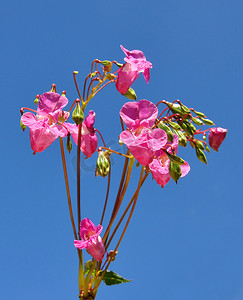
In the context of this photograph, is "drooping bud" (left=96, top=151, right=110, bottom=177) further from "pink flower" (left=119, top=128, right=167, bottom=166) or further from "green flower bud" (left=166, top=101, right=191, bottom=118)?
"green flower bud" (left=166, top=101, right=191, bottom=118)

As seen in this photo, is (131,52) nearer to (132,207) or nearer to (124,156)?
(124,156)

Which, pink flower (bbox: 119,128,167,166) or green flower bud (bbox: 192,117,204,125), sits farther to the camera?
green flower bud (bbox: 192,117,204,125)

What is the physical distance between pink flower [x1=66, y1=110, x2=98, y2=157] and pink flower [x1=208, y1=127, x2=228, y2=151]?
1.12 ft

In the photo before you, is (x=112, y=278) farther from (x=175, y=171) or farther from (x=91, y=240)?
(x=175, y=171)

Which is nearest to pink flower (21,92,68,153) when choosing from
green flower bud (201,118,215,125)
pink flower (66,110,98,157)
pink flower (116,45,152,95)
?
pink flower (66,110,98,157)

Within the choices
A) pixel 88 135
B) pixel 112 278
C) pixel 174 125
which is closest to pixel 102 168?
pixel 88 135

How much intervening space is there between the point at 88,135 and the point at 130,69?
0.75 feet

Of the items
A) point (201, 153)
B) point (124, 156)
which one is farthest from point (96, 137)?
point (201, 153)

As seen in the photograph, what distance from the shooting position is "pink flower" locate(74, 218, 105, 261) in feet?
3.45

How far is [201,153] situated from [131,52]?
364 mm

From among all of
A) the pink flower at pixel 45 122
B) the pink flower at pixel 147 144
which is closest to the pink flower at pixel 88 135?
the pink flower at pixel 45 122

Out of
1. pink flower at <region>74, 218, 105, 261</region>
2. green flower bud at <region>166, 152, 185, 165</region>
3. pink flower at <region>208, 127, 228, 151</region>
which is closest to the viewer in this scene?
green flower bud at <region>166, 152, 185, 165</region>

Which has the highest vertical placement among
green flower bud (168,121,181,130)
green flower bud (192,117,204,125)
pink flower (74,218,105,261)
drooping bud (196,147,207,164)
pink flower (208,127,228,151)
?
green flower bud (192,117,204,125)

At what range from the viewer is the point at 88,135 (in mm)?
1122
